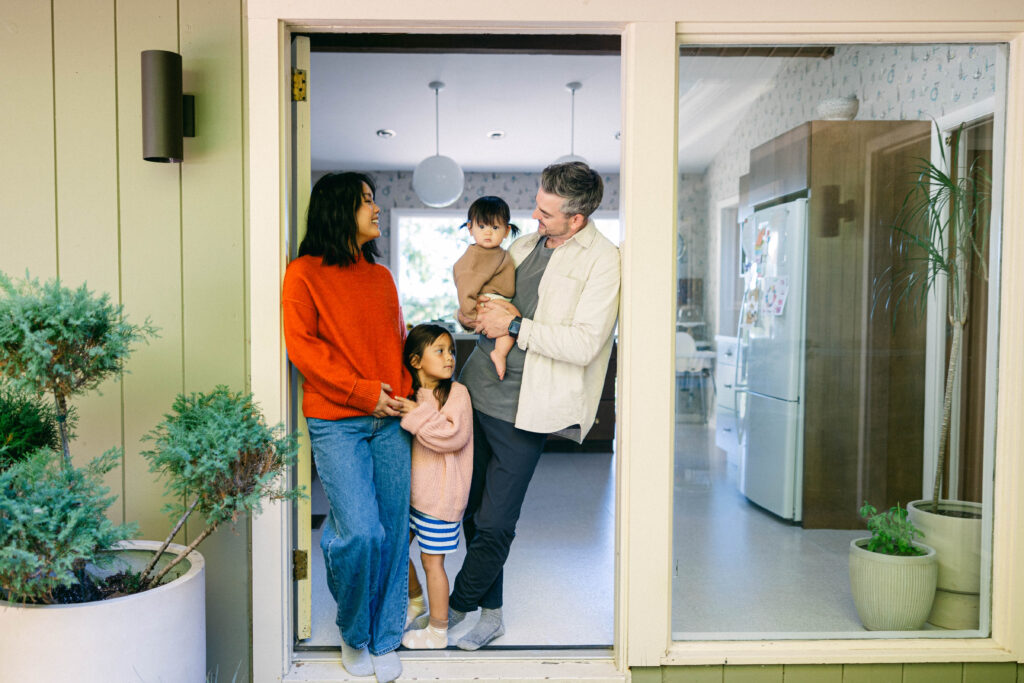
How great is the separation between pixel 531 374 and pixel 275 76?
112cm

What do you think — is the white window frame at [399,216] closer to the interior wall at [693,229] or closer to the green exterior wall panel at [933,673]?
the interior wall at [693,229]

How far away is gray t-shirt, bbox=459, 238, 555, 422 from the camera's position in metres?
2.22

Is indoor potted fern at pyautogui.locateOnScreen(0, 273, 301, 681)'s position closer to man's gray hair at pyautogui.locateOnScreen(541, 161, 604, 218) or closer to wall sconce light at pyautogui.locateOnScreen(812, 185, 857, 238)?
man's gray hair at pyautogui.locateOnScreen(541, 161, 604, 218)

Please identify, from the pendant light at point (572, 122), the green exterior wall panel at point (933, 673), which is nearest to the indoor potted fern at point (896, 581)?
the green exterior wall panel at point (933, 673)

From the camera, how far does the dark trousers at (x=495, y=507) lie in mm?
2221

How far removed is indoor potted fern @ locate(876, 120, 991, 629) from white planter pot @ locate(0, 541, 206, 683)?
7.18 ft

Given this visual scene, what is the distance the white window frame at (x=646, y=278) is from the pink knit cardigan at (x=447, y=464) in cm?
40

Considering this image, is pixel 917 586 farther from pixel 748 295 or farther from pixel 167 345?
pixel 167 345

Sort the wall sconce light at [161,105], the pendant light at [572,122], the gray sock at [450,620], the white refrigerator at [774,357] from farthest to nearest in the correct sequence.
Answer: the pendant light at [572,122], the white refrigerator at [774,357], the gray sock at [450,620], the wall sconce light at [161,105]

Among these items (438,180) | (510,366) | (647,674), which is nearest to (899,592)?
(647,674)

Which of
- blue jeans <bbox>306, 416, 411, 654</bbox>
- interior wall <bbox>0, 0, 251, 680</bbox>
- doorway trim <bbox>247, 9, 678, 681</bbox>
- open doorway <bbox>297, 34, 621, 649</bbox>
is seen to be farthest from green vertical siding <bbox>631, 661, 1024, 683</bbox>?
interior wall <bbox>0, 0, 251, 680</bbox>

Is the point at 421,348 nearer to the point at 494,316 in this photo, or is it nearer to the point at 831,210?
the point at 494,316

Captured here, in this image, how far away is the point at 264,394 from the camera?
80.7 inches

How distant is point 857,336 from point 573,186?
3.98ft
